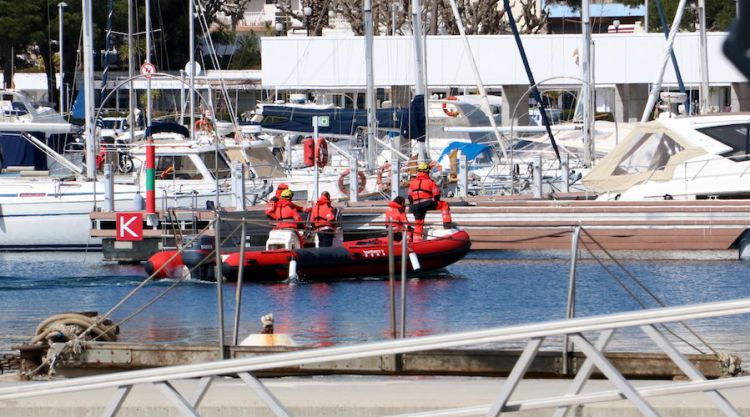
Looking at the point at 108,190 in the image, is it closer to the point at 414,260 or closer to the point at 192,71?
the point at 414,260

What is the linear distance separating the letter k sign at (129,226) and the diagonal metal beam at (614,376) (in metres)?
20.3

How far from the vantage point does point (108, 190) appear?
26391 mm

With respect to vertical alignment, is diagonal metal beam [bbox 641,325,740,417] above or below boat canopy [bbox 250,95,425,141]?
below

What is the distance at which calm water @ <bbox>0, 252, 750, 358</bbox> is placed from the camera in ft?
55.9

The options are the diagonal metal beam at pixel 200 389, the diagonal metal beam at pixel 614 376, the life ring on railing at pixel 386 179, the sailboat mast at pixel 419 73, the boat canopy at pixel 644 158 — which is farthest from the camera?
the sailboat mast at pixel 419 73

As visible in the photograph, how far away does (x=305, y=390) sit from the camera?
30.1 ft

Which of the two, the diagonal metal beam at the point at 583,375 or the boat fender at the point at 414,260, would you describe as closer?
the diagonal metal beam at the point at 583,375

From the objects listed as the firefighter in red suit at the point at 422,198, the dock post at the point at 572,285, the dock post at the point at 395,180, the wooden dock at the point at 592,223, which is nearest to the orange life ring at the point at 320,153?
the dock post at the point at 395,180

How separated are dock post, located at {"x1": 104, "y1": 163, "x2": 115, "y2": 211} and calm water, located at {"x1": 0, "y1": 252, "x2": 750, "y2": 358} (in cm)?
117

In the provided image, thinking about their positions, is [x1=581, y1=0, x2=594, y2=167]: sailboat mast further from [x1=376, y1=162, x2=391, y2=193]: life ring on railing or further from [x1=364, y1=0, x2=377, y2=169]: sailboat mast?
[x1=376, y1=162, x2=391, y2=193]: life ring on railing

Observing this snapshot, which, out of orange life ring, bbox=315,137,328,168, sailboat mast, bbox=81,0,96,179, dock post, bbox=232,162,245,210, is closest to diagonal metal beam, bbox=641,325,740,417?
dock post, bbox=232,162,245,210

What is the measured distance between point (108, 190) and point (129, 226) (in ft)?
5.58

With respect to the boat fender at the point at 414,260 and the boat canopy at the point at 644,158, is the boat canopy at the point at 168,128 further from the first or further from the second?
the boat fender at the point at 414,260

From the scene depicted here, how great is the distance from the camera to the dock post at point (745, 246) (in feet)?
83.2
